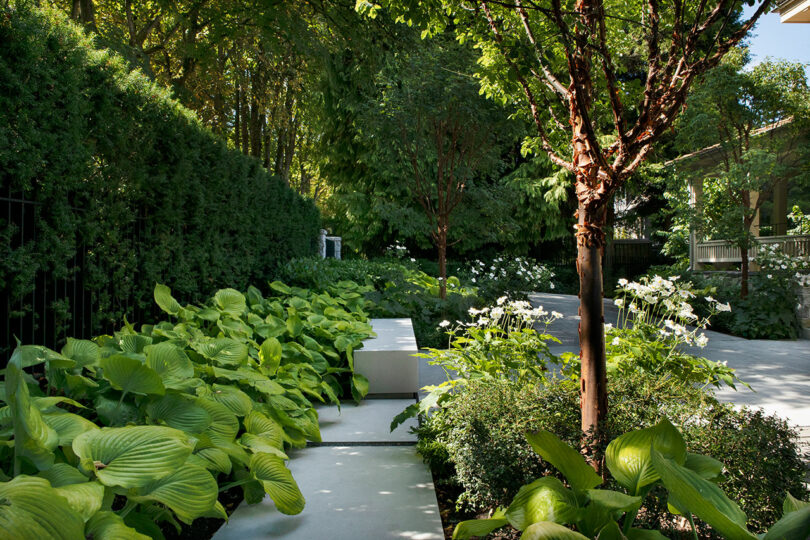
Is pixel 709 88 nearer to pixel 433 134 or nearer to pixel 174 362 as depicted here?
pixel 433 134

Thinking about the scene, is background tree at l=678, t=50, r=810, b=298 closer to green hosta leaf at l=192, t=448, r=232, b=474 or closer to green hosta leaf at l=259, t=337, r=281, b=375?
green hosta leaf at l=259, t=337, r=281, b=375

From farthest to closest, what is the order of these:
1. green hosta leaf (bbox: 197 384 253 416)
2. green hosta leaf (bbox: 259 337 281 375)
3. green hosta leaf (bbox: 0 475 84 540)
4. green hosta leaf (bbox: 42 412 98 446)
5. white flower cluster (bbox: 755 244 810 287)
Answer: white flower cluster (bbox: 755 244 810 287), green hosta leaf (bbox: 259 337 281 375), green hosta leaf (bbox: 197 384 253 416), green hosta leaf (bbox: 42 412 98 446), green hosta leaf (bbox: 0 475 84 540)

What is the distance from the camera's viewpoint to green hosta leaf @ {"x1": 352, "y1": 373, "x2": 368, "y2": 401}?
3.91 m

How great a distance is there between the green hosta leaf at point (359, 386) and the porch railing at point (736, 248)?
9255 millimetres

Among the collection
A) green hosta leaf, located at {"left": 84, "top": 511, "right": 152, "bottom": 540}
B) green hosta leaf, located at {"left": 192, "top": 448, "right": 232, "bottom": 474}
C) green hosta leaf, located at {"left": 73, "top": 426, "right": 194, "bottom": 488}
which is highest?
green hosta leaf, located at {"left": 73, "top": 426, "right": 194, "bottom": 488}

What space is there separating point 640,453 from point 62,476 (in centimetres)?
171

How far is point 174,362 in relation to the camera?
2.23 metres

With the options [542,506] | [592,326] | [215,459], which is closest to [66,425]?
[215,459]

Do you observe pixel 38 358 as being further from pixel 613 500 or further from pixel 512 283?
pixel 512 283

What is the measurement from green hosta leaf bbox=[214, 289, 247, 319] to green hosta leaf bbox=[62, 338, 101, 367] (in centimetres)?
154

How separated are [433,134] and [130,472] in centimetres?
689

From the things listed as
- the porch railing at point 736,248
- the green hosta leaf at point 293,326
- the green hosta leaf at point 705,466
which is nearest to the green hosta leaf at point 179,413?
the green hosta leaf at point 705,466

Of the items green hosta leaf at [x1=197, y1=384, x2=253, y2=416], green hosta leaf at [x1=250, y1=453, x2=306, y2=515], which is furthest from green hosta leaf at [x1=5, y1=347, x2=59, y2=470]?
green hosta leaf at [x1=197, y1=384, x2=253, y2=416]

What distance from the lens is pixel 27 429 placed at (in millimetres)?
1364
